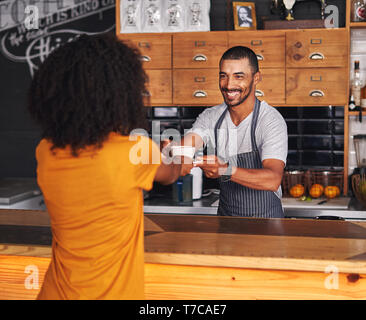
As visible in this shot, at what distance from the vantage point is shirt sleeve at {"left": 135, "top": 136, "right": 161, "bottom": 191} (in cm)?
141

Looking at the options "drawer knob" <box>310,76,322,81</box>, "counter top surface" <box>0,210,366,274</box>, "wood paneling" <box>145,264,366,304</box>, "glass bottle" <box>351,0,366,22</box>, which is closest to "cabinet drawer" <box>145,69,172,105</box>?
"drawer knob" <box>310,76,322,81</box>

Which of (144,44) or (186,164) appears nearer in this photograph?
(186,164)

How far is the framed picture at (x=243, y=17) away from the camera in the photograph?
4004 mm

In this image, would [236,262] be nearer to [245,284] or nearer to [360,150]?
[245,284]

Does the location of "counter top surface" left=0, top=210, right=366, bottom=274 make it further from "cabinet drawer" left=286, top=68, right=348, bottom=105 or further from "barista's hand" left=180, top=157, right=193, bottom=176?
"cabinet drawer" left=286, top=68, right=348, bottom=105

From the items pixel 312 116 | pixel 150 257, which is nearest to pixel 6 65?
pixel 312 116

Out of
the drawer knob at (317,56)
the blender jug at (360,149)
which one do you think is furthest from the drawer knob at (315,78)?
the blender jug at (360,149)

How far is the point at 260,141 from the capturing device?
277 centimetres

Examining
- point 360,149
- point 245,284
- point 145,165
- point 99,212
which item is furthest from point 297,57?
point 99,212

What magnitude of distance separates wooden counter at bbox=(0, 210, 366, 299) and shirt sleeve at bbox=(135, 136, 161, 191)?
0.50 metres

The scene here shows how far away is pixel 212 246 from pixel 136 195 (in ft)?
1.87

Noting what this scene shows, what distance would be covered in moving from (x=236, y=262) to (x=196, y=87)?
2399 mm

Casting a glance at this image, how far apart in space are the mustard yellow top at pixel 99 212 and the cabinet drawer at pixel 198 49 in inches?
103

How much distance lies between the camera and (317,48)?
12.6 ft
